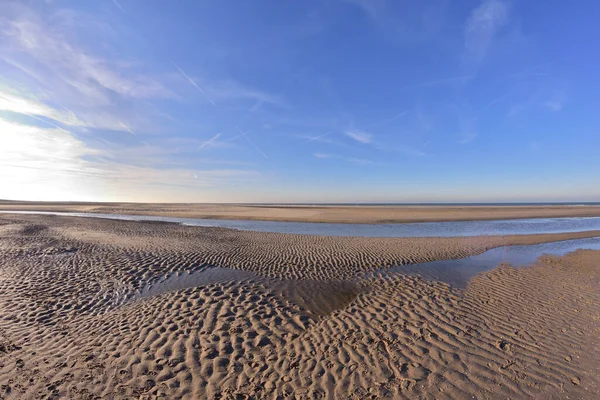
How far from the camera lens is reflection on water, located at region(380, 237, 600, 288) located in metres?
12.9

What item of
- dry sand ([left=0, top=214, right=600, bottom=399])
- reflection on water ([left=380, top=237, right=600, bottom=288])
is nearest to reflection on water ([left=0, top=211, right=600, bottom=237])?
reflection on water ([left=380, top=237, right=600, bottom=288])

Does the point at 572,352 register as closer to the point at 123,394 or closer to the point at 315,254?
the point at 123,394

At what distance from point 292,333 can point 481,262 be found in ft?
45.8

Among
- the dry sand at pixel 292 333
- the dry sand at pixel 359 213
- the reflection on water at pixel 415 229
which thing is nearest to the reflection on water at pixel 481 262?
the dry sand at pixel 292 333

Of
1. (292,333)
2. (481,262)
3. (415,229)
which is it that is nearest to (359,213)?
(415,229)

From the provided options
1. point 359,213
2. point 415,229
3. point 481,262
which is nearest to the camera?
point 481,262

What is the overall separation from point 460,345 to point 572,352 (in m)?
2.58

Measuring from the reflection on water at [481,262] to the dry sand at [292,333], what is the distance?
40.9 inches

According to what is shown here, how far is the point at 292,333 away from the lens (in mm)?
7250

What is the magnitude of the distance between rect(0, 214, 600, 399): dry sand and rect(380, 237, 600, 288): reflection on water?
104 cm

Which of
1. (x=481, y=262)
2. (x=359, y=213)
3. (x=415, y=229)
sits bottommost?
(x=481, y=262)

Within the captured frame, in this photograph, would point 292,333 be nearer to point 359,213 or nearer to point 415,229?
point 415,229

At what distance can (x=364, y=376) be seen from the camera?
5.45 meters

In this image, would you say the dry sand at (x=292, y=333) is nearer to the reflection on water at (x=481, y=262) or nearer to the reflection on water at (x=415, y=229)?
the reflection on water at (x=481, y=262)
